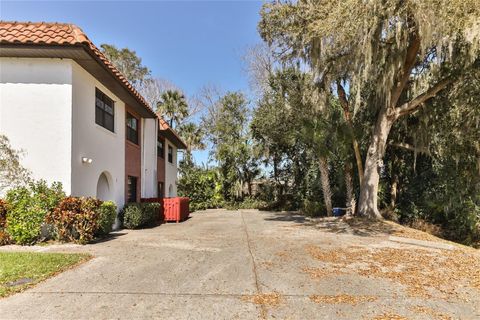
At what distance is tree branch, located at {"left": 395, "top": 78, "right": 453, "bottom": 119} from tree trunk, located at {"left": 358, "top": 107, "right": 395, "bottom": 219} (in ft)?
1.71

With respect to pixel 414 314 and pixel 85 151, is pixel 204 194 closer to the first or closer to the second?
pixel 85 151

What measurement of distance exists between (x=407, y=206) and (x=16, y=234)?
1633cm


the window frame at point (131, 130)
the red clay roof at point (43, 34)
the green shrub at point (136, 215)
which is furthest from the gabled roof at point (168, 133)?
the red clay roof at point (43, 34)

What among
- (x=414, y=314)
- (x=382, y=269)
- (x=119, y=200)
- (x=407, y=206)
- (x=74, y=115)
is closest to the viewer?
(x=414, y=314)

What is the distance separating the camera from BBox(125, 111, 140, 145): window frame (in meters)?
13.6

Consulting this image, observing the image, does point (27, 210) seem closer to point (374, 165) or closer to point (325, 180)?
point (374, 165)

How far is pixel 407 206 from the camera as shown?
1603 cm

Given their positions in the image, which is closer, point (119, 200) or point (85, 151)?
point (85, 151)

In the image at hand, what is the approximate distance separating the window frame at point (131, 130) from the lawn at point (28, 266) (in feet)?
24.8

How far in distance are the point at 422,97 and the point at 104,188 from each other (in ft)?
41.6

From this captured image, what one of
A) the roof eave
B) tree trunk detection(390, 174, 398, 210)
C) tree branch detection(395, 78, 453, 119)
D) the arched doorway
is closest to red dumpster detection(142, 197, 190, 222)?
the arched doorway

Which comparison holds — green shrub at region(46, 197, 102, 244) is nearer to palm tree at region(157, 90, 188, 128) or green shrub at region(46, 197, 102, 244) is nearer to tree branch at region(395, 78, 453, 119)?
tree branch at region(395, 78, 453, 119)

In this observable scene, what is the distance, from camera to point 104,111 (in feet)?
36.6

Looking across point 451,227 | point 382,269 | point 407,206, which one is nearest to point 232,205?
point 407,206
